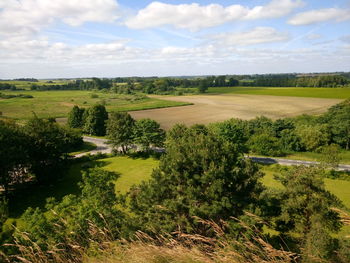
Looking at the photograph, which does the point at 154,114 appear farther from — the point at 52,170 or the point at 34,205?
the point at 34,205

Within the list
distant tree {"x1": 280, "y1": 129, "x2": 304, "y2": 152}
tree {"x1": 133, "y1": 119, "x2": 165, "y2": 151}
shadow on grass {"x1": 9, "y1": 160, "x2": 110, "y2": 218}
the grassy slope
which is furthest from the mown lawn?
distant tree {"x1": 280, "y1": 129, "x2": 304, "y2": 152}

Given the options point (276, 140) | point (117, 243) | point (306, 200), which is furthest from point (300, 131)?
point (117, 243)

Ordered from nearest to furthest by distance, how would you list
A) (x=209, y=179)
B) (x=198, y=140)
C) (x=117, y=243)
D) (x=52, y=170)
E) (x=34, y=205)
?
(x=117, y=243) → (x=209, y=179) → (x=198, y=140) → (x=34, y=205) → (x=52, y=170)

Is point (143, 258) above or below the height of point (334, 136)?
above

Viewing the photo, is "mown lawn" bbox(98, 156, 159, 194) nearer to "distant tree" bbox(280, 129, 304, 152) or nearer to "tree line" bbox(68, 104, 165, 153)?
"tree line" bbox(68, 104, 165, 153)

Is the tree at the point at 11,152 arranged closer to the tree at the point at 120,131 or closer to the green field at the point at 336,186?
the tree at the point at 120,131

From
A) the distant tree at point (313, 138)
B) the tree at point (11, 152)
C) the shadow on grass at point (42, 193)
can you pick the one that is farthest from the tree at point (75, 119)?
the distant tree at point (313, 138)
